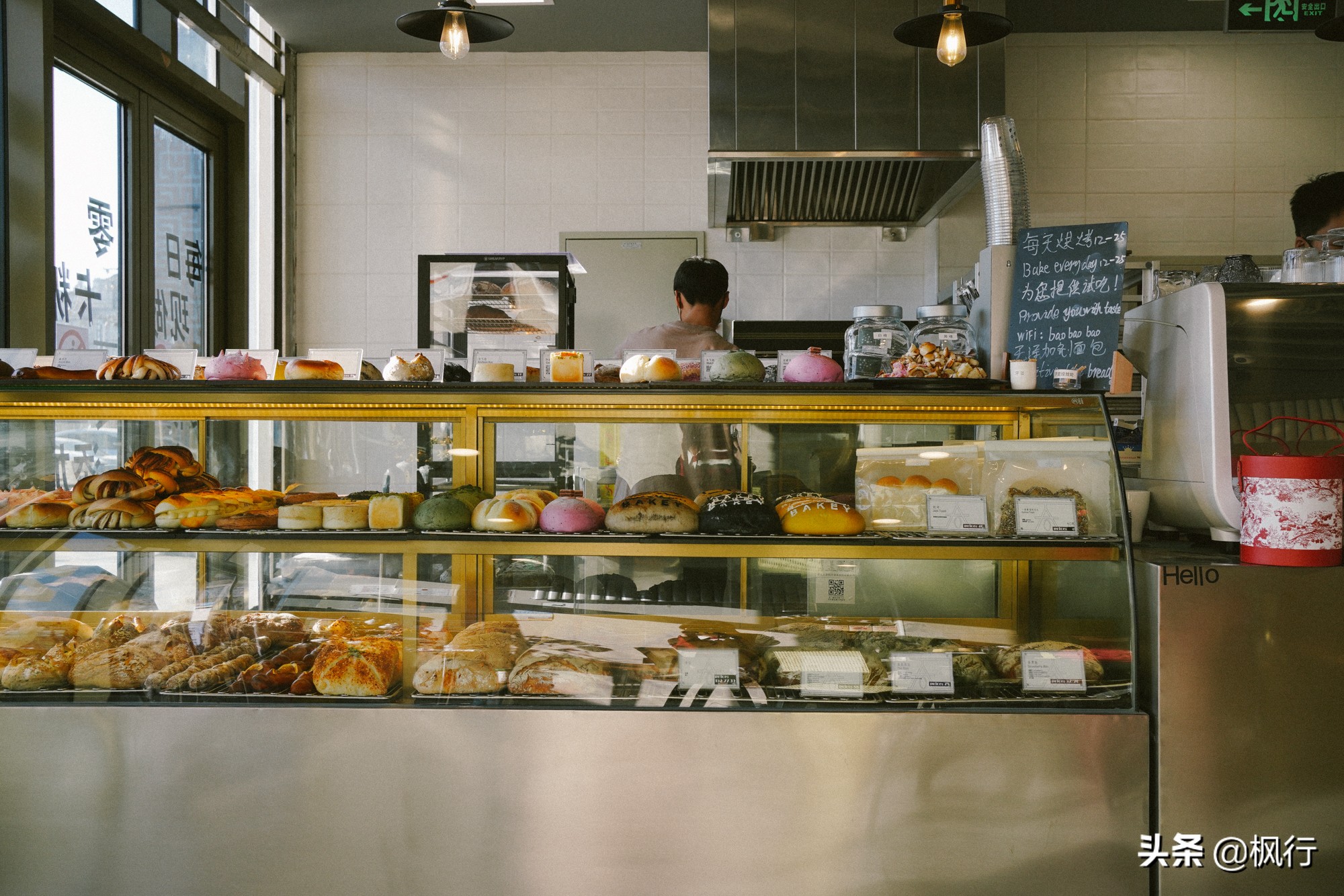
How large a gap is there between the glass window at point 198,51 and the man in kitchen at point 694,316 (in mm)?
2741

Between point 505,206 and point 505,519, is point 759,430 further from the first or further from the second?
point 505,206

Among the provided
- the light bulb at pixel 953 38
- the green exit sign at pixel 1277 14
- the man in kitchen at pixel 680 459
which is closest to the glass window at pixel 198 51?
the man in kitchen at pixel 680 459

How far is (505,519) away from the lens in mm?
1926

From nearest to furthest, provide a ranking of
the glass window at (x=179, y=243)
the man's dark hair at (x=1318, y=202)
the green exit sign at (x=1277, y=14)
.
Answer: the man's dark hair at (x=1318, y=202), the green exit sign at (x=1277, y=14), the glass window at (x=179, y=243)

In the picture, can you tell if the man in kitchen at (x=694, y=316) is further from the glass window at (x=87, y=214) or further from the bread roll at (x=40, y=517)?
the glass window at (x=87, y=214)

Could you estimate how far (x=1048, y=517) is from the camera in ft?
6.17

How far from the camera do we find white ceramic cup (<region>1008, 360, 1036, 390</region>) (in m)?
1.88

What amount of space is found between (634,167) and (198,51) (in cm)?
217

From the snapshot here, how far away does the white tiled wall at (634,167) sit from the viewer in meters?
4.56

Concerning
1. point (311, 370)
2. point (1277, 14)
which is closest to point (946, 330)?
point (311, 370)

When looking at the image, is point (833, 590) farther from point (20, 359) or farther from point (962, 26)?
point (20, 359)

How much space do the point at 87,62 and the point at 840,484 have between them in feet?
10.9

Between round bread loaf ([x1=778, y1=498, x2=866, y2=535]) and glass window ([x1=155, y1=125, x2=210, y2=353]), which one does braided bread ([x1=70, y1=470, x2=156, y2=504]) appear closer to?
round bread loaf ([x1=778, y1=498, x2=866, y2=535])

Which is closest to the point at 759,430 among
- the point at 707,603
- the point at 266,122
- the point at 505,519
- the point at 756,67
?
the point at 707,603
